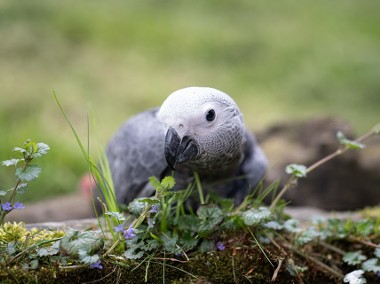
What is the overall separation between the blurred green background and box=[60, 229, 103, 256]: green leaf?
3009 mm

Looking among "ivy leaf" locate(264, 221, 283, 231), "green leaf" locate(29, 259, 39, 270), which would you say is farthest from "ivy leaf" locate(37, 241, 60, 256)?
"ivy leaf" locate(264, 221, 283, 231)

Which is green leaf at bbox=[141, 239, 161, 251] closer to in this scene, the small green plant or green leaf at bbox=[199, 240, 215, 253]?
green leaf at bbox=[199, 240, 215, 253]

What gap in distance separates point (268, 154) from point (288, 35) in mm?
3494

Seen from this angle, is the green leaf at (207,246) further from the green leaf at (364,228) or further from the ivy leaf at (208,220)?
the green leaf at (364,228)

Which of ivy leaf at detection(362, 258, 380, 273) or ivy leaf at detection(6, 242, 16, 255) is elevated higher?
ivy leaf at detection(6, 242, 16, 255)

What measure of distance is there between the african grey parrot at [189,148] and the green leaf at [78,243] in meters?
0.40

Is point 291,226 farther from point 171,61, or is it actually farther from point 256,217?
point 171,61

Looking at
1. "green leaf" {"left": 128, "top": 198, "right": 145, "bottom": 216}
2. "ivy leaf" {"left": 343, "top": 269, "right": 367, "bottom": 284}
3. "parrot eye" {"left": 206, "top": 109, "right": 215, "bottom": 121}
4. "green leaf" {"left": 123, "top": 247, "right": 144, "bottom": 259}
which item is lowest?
"ivy leaf" {"left": 343, "top": 269, "right": 367, "bottom": 284}

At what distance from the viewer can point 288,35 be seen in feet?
22.2

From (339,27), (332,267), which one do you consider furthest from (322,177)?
(339,27)

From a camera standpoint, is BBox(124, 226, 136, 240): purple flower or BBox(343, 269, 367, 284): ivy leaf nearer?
BBox(124, 226, 136, 240): purple flower

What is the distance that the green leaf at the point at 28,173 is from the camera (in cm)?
145

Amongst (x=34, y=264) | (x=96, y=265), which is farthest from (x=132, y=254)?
(x=34, y=264)

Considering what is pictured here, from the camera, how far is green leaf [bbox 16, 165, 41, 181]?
1452 millimetres
